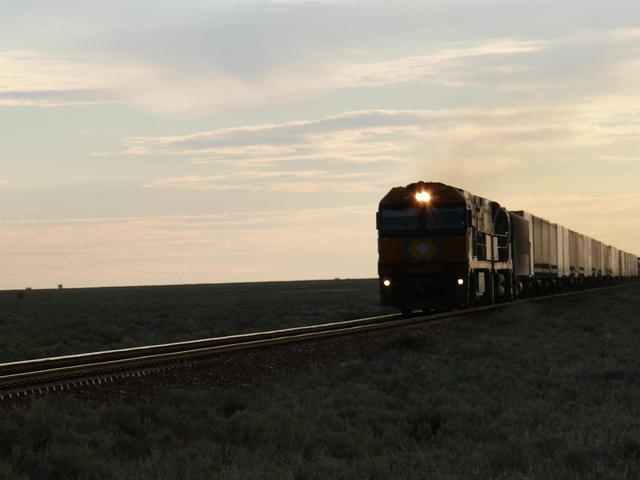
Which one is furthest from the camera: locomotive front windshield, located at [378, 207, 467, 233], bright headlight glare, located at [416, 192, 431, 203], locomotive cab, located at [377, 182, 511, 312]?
Answer: bright headlight glare, located at [416, 192, 431, 203]

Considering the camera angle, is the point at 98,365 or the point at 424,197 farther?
the point at 424,197

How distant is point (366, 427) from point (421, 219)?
18.1 m

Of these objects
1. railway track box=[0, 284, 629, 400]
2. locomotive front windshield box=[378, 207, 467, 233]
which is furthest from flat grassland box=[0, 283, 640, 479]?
locomotive front windshield box=[378, 207, 467, 233]

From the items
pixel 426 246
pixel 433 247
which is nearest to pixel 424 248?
pixel 426 246

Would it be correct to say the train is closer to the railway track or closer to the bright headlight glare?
the bright headlight glare

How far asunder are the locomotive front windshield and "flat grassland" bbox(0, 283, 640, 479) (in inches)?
445

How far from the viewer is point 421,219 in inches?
1156

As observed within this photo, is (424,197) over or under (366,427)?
over

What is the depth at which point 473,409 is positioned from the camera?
12.6 meters

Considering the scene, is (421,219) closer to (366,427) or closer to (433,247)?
(433,247)

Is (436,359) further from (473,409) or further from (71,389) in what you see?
(71,389)

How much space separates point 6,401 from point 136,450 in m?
2.50

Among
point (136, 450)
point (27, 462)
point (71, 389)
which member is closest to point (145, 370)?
point (71, 389)

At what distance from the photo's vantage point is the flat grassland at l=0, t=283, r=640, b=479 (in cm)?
922
